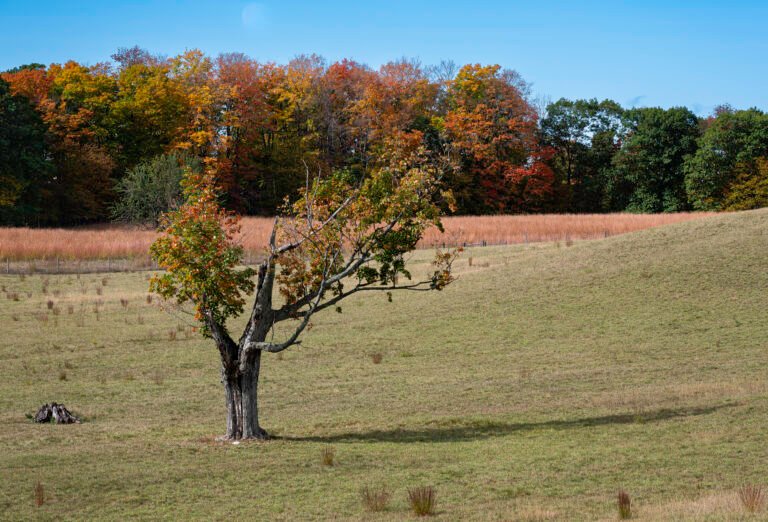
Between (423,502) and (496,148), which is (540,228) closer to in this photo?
(496,148)

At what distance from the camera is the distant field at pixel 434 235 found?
56625 millimetres

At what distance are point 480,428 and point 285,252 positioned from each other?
5.23 meters

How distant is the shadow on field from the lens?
60.4 feet

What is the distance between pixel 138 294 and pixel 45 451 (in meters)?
26.7

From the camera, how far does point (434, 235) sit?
205ft

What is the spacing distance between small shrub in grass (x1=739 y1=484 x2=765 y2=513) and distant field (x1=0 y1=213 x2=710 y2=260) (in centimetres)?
3872

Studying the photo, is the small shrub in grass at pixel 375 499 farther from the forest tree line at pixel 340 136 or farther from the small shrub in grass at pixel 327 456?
the forest tree line at pixel 340 136

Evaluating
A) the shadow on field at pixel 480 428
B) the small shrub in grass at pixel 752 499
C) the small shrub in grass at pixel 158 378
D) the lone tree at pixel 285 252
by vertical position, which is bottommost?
the shadow on field at pixel 480 428

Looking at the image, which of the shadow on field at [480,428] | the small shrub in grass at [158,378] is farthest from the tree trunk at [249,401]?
the small shrub in grass at [158,378]

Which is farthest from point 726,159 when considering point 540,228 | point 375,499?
point 375,499

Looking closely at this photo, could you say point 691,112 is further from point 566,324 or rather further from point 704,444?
point 704,444

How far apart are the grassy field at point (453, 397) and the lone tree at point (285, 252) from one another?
108cm

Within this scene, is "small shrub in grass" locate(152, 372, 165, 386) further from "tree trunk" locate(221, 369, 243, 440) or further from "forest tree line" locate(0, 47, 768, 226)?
"forest tree line" locate(0, 47, 768, 226)

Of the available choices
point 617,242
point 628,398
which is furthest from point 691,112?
point 628,398
